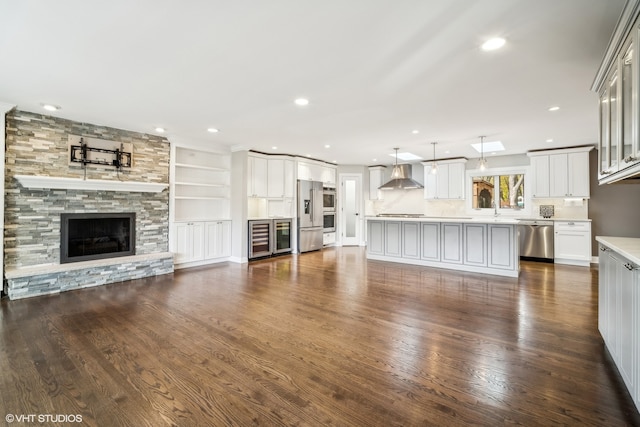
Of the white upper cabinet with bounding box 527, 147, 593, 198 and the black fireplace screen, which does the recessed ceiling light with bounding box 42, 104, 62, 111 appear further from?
the white upper cabinet with bounding box 527, 147, 593, 198

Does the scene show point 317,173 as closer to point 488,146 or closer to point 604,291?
point 488,146

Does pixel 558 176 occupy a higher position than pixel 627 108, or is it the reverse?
pixel 558 176

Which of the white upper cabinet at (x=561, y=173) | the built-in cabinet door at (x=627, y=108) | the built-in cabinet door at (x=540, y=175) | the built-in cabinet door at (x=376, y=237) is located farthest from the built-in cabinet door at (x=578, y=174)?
the built-in cabinet door at (x=627, y=108)

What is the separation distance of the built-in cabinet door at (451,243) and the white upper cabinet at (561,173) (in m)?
2.69

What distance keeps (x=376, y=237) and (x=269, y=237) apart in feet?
8.21

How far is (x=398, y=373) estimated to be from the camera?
6.94 ft

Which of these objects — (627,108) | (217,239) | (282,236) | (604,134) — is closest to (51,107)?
(217,239)

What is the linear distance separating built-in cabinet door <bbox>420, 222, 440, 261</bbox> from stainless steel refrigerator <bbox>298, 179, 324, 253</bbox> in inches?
121

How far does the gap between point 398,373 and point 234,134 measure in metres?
4.78

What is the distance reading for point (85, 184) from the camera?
4.48 meters

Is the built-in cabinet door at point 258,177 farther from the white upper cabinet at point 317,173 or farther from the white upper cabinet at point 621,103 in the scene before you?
the white upper cabinet at point 621,103

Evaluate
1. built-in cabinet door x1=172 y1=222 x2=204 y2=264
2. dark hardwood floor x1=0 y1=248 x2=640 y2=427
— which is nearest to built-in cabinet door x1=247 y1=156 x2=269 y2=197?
built-in cabinet door x1=172 y1=222 x2=204 y2=264

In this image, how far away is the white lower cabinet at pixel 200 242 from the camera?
574cm

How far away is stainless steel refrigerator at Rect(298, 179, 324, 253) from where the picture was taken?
7.73m
